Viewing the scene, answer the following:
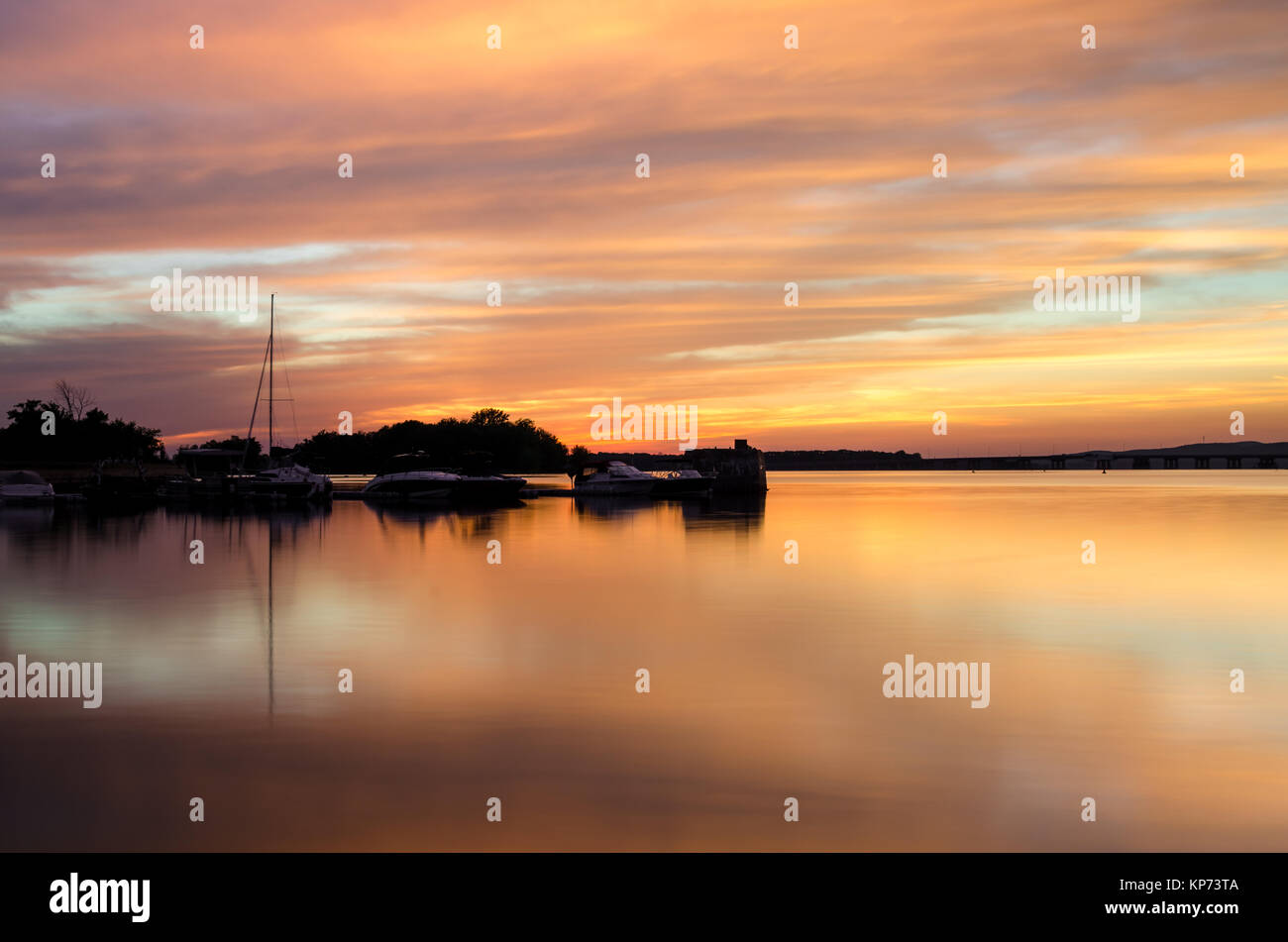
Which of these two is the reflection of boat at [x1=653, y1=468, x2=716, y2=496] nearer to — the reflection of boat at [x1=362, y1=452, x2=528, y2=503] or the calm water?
the reflection of boat at [x1=362, y1=452, x2=528, y2=503]

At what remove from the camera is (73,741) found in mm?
13875

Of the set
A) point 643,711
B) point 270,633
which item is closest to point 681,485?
point 270,633

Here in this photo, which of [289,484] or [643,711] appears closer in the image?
[643,711]

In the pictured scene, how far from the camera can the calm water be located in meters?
10.9

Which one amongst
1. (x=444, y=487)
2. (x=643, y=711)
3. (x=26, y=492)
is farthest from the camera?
(x=26, y=492)

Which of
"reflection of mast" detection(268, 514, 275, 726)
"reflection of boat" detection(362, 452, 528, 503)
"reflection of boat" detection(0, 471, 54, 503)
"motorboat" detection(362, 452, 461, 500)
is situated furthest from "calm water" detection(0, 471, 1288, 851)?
"reflection of boat" detection(0, 471, 54, 503)

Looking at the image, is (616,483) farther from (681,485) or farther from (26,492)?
(26,492)

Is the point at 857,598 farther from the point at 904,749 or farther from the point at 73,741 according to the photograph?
the point at 73,741

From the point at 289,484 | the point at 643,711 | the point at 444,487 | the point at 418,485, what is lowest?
the point at 643,711

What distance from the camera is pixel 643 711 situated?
52.2ft

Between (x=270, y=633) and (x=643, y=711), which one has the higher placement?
(x=270, y=633)

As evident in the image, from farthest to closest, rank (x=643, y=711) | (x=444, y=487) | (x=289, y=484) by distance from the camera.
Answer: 1. (x=444, y=487)
2. (x=289, y=484)
3. (x=643, y=711)

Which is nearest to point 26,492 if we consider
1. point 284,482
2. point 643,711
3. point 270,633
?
point 284,482
